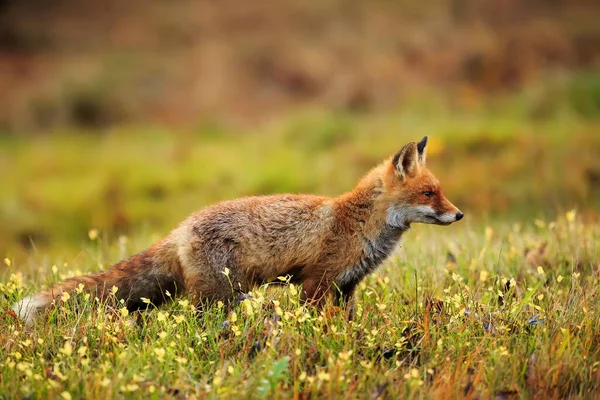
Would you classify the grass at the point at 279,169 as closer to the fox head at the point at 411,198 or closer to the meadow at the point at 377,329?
the meadow at the point at 377,329

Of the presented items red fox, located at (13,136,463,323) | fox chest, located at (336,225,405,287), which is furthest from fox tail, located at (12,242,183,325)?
fox chest, located at (336,225,405,287)

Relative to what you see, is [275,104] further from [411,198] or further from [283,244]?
[283,244]

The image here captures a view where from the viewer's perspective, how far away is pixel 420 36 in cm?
2867

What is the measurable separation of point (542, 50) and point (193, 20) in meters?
15.6

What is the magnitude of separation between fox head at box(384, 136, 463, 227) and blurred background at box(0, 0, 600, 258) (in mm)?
4716

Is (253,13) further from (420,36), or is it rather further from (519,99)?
(519,99)

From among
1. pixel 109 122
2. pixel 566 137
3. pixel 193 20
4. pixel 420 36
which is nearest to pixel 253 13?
pixel 193 20

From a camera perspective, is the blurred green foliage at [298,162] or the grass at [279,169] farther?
the blurred green foliage at [298,162]

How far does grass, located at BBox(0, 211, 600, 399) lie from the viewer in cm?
546

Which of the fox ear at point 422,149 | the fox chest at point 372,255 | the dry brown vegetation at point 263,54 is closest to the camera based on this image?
the fox chest at point 372,255

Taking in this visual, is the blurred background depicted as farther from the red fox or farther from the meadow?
the red fox

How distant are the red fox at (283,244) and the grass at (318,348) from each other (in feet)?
0.79

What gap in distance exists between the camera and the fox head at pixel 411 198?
755 centimetres

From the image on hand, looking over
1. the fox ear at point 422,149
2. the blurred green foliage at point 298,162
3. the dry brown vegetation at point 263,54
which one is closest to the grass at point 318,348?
the fox ear at point 422,149
